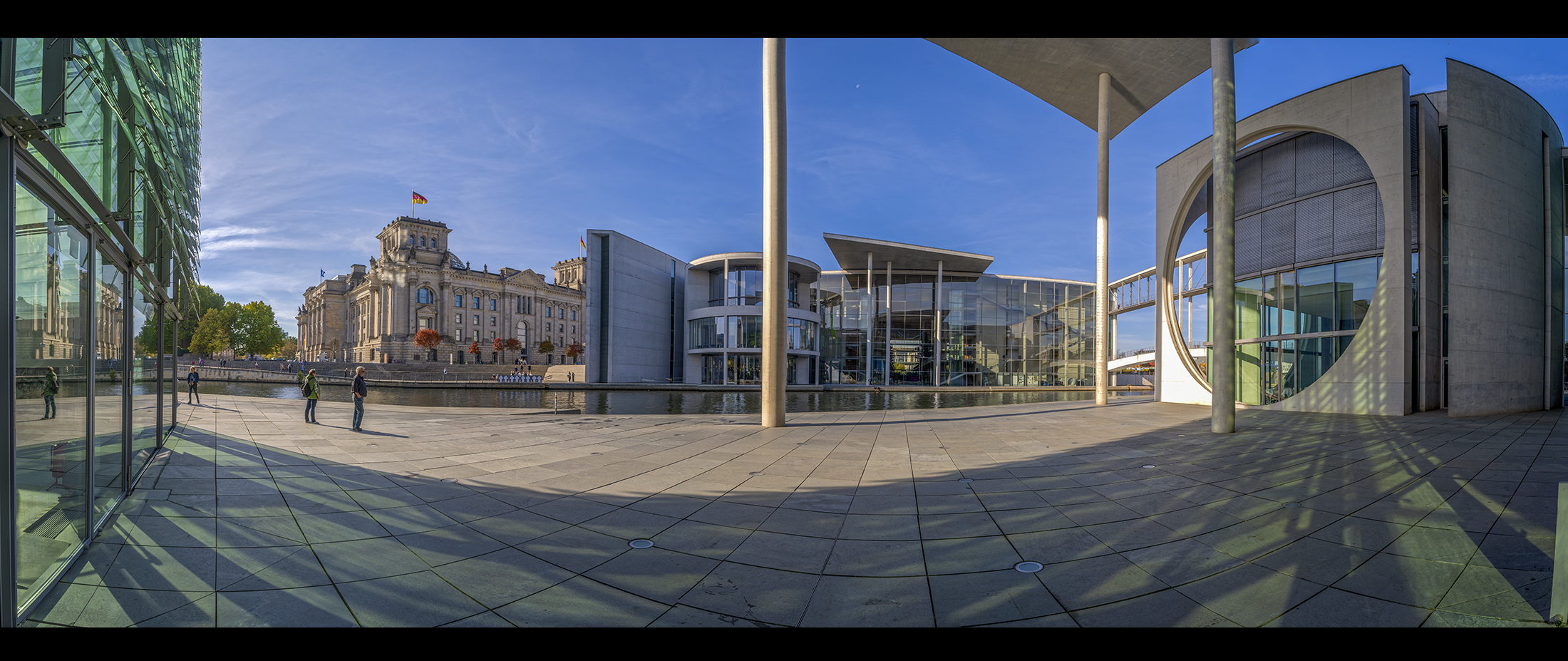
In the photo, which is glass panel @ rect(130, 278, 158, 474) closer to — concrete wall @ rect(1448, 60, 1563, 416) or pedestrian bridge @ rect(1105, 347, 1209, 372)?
concrete wall @ rect(1448, 60, 1563, 416)

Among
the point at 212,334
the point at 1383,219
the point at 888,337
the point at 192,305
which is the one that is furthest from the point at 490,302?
the point at 1383,219

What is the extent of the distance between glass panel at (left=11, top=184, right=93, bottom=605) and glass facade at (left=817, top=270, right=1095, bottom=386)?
4054 cm

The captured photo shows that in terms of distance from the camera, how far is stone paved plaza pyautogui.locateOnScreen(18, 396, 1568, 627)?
330cm

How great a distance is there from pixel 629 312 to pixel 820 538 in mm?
35255

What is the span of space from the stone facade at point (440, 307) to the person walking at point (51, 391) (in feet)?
258

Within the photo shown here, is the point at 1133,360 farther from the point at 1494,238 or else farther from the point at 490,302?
the point at 490,302

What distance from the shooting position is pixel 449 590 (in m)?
3.55

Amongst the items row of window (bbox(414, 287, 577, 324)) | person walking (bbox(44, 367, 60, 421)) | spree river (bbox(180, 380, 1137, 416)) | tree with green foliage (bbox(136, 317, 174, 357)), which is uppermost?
Result: row of window (bbox(414, 287, 577, 324))

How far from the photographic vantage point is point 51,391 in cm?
380

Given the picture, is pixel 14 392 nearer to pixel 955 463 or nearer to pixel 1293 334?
pixel 955 463

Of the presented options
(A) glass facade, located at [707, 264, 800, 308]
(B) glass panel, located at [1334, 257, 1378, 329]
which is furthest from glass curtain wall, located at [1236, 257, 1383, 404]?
(A) glass facade, located at [707, 264, 800, 308]

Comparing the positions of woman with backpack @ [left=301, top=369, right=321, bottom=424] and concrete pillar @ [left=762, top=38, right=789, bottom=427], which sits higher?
concrete pillar @ [left=762, top=38, right=789, bottom=427]
